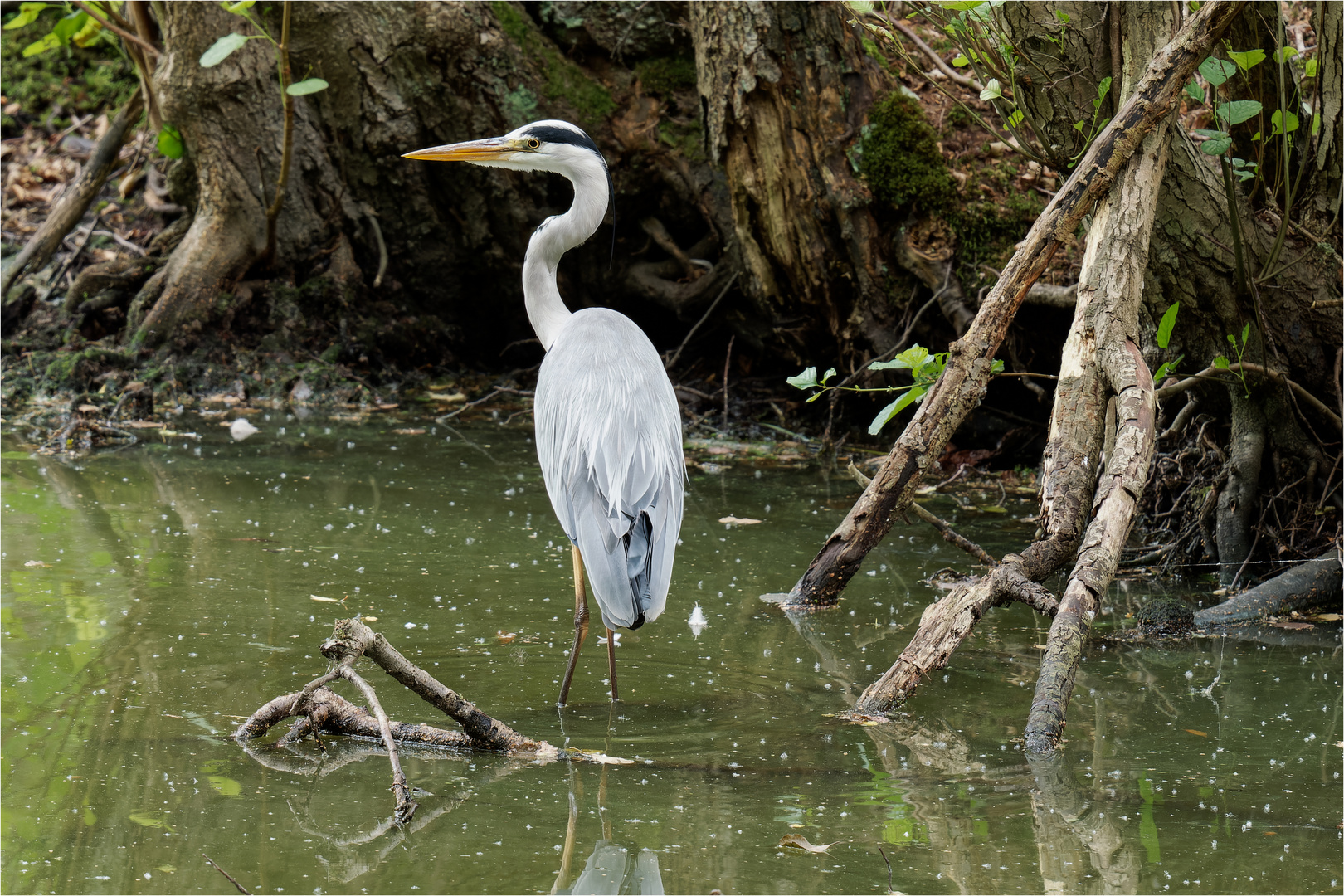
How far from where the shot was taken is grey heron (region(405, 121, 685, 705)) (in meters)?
3.25

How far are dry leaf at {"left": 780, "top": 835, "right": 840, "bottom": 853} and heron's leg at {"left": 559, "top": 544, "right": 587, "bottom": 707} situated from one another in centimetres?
110

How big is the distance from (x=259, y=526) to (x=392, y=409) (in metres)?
3.09

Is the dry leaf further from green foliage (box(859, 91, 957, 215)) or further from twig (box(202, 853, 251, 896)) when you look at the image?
green foliage (box(859, 91, 957, 215))

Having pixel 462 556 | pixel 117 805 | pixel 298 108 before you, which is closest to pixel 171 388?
pixel 298 108

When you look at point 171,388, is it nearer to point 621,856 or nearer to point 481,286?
point 481,286

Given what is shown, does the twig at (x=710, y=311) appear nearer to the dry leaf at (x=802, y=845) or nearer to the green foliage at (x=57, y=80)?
the dry leaf at (x=802, y=845)

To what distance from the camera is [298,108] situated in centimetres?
817

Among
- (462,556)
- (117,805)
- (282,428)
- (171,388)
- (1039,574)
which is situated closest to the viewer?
(117,805)

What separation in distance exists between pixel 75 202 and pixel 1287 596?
8101 mm

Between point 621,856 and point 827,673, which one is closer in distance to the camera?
point 621,856

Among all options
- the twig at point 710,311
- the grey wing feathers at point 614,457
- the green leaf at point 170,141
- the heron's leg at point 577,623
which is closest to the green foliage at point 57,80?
the green leaf at point 170,141

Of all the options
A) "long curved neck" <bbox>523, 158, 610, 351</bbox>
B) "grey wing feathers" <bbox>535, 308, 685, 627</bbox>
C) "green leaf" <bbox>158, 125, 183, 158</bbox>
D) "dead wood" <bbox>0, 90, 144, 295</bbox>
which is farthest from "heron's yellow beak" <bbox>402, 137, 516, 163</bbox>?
"dead wood" <bbox>0, 90, 144, 295</bbox>

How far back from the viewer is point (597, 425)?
368 cm

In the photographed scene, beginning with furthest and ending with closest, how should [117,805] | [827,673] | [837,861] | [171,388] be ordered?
[171,388]
[827,673]
[117,805]
[837,861]
